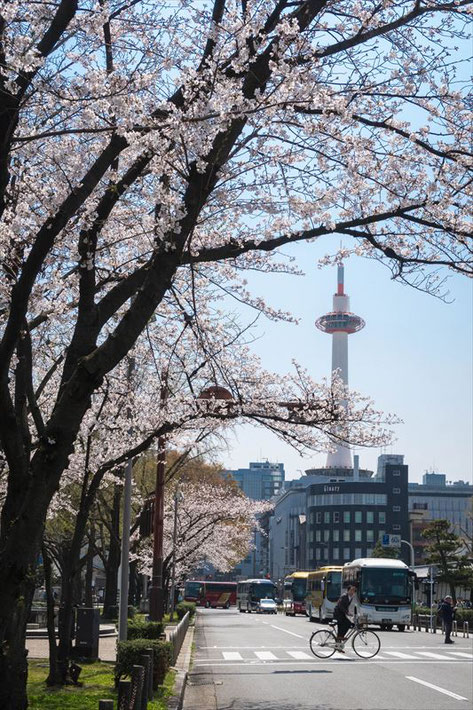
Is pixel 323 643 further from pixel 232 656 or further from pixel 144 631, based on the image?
pixel 144 631

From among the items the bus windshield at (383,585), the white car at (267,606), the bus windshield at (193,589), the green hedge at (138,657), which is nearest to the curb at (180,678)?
the green hedge at (138,657)

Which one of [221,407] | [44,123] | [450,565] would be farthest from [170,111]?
[450,565]

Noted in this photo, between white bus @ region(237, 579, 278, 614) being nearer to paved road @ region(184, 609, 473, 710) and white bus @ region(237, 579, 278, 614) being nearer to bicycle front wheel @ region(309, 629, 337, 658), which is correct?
paved road @ region(184, 609, 473, 710)

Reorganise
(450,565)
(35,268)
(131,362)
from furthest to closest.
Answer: (450,565)
(131,362)
(35,268)

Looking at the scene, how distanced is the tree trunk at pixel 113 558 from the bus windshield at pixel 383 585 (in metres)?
11.3

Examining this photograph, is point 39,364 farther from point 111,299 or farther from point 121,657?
point 111,299

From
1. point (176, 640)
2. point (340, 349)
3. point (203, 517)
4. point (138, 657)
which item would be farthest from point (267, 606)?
point (340, 349)

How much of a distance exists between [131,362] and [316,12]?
32.3 ft

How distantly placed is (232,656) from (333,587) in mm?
25798

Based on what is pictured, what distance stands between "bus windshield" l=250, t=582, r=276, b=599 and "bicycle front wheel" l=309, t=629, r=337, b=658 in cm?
5849

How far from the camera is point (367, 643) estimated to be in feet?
74.1

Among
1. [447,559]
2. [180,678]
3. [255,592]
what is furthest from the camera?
[255,592]

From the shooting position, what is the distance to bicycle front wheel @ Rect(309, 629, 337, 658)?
2191 cm

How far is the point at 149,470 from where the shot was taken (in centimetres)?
4062
